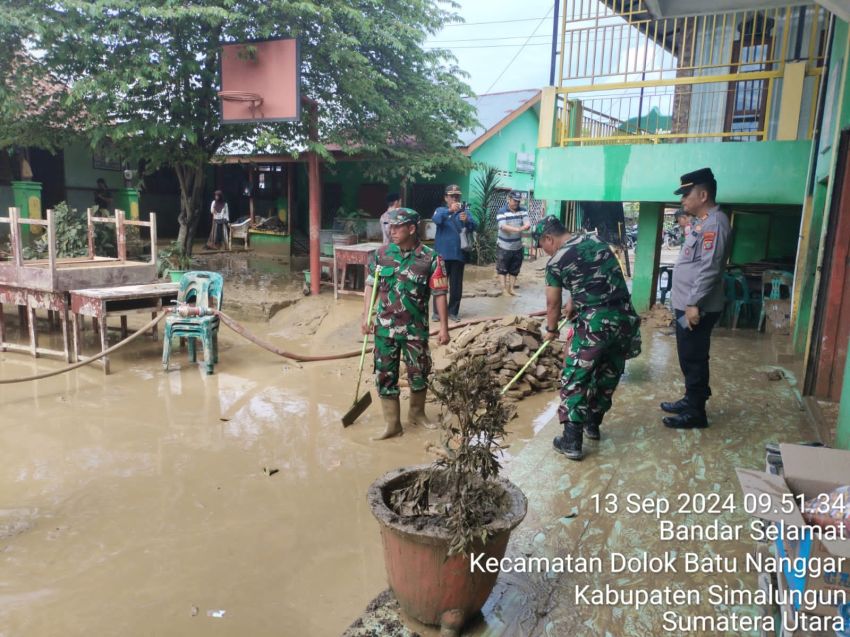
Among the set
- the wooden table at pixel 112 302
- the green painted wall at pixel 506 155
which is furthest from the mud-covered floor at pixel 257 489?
the green painted wall at pixel 506 155

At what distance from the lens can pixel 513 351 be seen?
6504 millimetres

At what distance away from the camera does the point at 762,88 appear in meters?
9.31

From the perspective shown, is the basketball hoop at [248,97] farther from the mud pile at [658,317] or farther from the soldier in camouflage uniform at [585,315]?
the soldier in camouflage uniform at [585,315]

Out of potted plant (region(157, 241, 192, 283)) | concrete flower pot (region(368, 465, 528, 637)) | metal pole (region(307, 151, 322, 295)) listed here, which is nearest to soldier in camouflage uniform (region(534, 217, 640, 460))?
concrete flower pot (region(368, 465, 528, 637))

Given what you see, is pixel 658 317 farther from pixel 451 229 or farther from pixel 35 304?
pixel 35 304

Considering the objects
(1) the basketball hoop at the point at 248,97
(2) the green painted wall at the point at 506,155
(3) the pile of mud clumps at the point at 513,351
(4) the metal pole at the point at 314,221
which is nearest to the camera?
(3) the pile of mud clumps at the point at 513,351

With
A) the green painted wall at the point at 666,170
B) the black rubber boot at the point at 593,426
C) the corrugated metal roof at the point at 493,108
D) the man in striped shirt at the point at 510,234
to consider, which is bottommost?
the black rubber boot at the point at 593,426

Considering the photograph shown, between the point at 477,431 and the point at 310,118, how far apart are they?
9597 mm

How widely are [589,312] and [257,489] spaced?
8.24 ft

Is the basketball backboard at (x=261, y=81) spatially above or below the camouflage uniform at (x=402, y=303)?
above

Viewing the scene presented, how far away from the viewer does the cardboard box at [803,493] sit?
181 centimetres

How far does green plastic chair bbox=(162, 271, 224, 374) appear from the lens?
696 cm

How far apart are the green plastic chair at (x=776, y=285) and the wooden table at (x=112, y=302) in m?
7.79

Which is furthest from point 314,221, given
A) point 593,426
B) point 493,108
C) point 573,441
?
point 493,108
